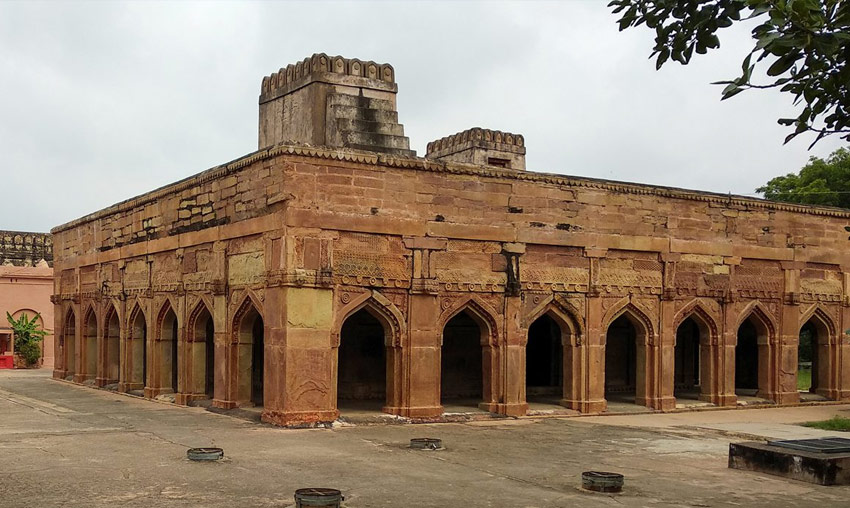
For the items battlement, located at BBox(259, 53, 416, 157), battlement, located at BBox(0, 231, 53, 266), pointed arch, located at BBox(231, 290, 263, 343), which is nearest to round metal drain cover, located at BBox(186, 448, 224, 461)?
pointed arch, located at BBox(231, 290, 263, 343)

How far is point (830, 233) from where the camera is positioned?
1886 cm

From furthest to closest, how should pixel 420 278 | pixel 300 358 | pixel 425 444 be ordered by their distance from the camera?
pixel 420 278 < pixel 300 358 < pixel 425 444

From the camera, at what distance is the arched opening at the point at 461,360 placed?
1803 cm

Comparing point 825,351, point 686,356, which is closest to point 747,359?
point 686,356

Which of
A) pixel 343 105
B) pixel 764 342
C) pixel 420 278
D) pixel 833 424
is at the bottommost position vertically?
pixel 833 424

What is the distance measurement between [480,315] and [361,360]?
3.20 m

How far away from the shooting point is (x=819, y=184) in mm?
35844

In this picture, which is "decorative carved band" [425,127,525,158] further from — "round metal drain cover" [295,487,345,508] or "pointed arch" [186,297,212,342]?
"round metal drain cover" [295,487,345,508]

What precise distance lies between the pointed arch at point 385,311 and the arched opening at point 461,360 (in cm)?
372

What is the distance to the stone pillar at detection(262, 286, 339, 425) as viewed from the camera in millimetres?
13211

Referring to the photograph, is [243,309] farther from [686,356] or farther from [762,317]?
[686,356]

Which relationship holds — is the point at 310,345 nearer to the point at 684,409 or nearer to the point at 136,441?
the point at 136,441

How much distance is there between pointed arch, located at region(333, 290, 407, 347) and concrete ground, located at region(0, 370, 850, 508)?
138 cm

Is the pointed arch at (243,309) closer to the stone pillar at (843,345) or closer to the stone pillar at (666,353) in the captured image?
the stone pillar at (666,353)
